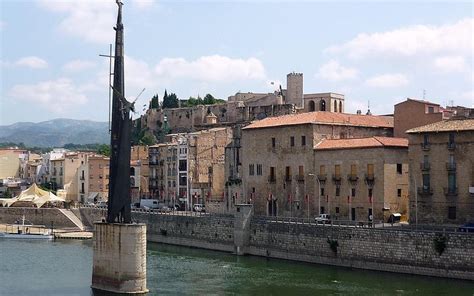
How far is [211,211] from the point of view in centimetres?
7881

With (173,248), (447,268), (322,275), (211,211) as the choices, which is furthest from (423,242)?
(211,211)

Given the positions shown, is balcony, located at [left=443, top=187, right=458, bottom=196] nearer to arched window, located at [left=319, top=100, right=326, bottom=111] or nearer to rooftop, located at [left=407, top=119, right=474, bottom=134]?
rooftop, located at [left=407, top=119, right=474, bottom=134]

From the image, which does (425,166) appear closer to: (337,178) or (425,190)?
(425,190)

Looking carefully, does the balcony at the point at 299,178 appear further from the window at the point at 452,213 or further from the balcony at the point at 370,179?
the window at the point at 452,213

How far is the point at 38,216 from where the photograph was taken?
8956 cm

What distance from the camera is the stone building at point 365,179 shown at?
5838cm

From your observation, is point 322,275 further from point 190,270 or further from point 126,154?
point 126,154

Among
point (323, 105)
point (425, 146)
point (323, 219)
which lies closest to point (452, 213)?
point (425, 146)

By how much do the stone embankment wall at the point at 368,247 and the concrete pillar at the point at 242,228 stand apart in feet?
1.51

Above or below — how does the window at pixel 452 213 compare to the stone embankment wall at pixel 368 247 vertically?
above

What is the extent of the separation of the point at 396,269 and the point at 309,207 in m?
16.6

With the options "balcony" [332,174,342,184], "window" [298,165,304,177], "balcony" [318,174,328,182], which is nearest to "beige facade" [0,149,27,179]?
"window" [298,165,304,177]

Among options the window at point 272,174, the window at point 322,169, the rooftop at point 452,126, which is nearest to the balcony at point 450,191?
the rooftop at point 452,126

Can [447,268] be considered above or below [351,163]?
below
